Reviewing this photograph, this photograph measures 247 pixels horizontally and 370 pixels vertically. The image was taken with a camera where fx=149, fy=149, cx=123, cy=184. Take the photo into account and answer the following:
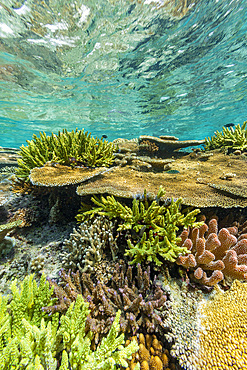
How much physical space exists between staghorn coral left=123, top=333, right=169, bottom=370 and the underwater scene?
0.04 ft

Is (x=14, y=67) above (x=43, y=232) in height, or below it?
above

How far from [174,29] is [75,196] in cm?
1213

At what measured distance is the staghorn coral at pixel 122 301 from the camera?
1.85m

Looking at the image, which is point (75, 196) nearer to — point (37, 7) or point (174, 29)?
point (37, 7)

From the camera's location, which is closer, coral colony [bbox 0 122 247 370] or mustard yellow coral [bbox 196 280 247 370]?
mustard yellow coral [bbox 196 280 247 370]

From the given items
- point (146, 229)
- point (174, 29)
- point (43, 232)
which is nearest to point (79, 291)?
point (146, 229)

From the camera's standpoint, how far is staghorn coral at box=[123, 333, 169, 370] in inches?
64.6

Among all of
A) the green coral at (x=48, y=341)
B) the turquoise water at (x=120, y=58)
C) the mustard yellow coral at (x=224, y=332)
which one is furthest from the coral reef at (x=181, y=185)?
the turquoise water at (x=120, y=58)

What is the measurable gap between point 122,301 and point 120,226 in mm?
1075

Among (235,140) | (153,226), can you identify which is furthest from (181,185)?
(235,140)

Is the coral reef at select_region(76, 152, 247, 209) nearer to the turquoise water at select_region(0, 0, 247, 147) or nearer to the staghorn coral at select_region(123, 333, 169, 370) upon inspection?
the staghorn coral at select_region(123, 333, 169, 370)

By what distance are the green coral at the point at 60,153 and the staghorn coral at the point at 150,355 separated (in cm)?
369

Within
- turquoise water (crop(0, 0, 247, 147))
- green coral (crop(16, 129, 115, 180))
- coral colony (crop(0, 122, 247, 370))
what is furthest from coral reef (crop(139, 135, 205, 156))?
turquoise water (crop(0, 0, 247, 147))

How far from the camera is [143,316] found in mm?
1924
